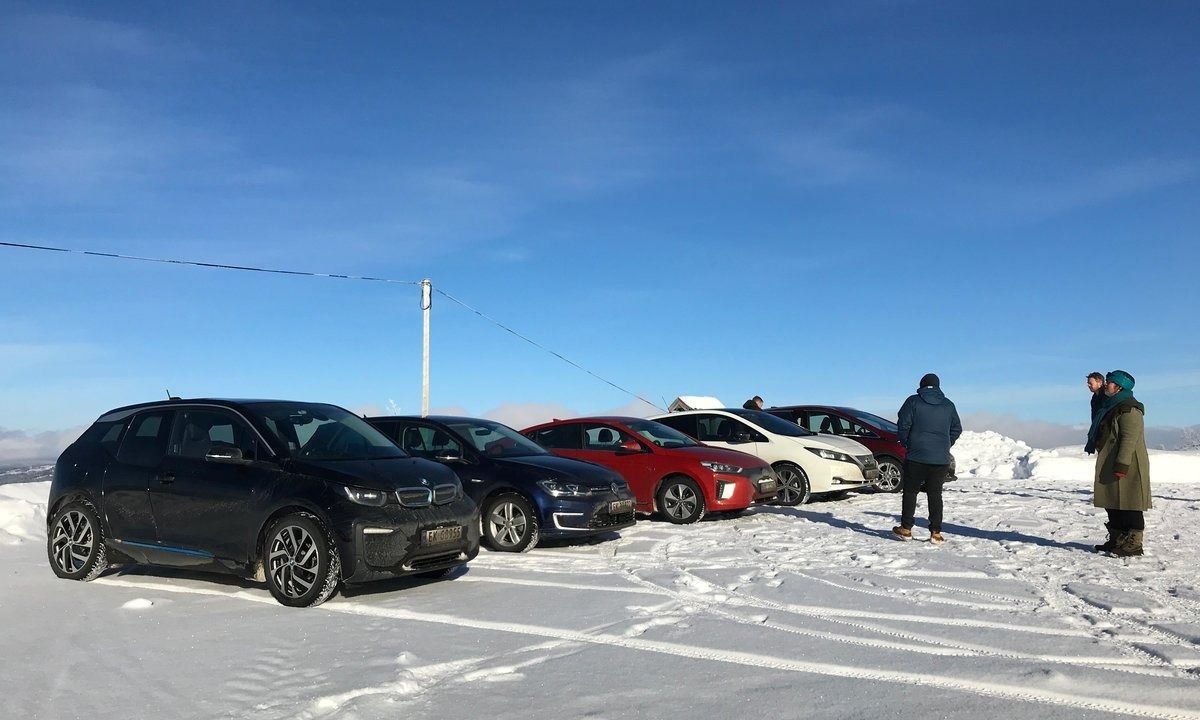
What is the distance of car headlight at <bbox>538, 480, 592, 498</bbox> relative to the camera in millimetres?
9930

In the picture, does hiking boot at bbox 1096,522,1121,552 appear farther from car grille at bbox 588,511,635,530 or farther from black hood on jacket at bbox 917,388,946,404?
car grille at bbox 588,511,635,530

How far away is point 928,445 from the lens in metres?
10.5

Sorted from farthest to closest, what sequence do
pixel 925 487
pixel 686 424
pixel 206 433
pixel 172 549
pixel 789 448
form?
pixel 686 424 → pixel 789 448 → pixel 925 487 → pixel 206 433 → pixel 172 549

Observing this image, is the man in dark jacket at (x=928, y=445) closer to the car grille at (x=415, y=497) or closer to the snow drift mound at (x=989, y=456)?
the car grille at (x=415, y=497)

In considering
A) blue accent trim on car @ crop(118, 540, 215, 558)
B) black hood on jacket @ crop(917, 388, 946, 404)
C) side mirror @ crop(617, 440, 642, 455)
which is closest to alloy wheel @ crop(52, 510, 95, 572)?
blue accent trim on car @ crop(118, 540, 215, 558)

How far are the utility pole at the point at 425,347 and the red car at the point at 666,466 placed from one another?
19.0 ft

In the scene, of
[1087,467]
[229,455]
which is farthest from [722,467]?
[1087,467]

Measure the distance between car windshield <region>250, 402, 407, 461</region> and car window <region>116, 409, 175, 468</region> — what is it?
840 mm

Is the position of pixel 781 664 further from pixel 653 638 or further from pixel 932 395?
pixel 932 395

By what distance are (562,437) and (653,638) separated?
300 inches

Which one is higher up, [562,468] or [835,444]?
[835,444]

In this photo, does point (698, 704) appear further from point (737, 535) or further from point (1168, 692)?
point (737, 535)

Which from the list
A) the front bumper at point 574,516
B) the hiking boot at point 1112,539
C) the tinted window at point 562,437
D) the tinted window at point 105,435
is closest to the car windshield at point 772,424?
the tinted window at point 562,437

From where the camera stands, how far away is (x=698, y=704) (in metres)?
4.50
